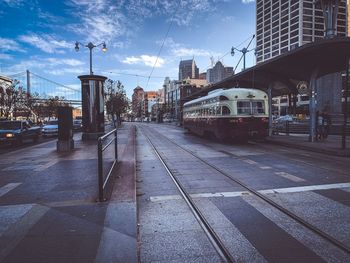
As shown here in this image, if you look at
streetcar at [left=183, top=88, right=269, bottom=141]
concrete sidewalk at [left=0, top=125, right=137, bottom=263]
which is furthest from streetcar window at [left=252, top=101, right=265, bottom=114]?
concrete sidewalk at [left=0, top=125, right=137, bottom=263]

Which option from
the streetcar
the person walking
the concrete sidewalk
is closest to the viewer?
the concrete sidewalk

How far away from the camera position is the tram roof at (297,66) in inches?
581

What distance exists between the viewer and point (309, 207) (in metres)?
5.39

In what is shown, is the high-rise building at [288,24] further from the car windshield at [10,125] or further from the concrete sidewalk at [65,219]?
the concrete sidewalk at [65,219]

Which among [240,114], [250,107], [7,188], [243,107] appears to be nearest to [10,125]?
[240,114]

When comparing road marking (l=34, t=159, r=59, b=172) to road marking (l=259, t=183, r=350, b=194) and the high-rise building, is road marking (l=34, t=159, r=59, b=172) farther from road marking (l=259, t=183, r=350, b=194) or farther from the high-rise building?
the high-rise building

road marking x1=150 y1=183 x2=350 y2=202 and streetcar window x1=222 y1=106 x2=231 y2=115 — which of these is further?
streetcar window x1=222 y1=106 x2=231 y2=115

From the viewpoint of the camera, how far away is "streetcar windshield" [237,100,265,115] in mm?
17258

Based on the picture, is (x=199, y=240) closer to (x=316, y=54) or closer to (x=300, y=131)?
(x=316, y=54)

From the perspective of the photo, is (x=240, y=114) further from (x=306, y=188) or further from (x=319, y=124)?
(x=306, y=188)

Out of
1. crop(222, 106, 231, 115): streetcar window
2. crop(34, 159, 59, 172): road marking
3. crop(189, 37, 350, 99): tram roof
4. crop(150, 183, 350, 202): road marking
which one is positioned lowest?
crop(150, 183, 350, 202): road marking

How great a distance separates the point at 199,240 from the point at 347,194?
3.84 m

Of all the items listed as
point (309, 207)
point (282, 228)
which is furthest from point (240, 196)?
point (282, 228)

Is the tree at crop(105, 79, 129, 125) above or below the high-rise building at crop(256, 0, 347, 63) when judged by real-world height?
below
